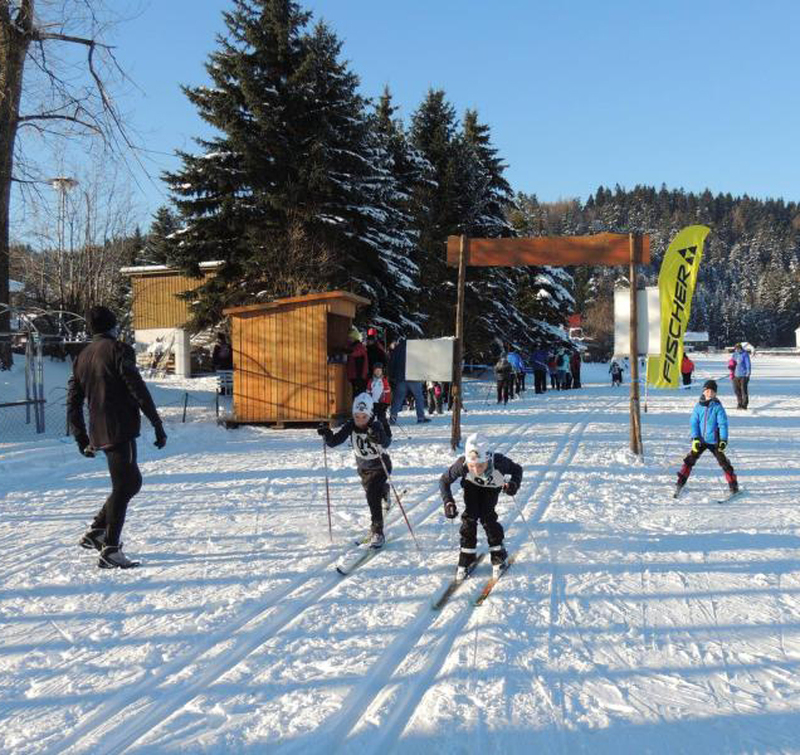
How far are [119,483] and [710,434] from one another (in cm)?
672

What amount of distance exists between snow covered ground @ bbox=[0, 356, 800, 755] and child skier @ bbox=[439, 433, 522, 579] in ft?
0.75

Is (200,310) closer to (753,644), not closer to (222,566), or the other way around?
(222,566)

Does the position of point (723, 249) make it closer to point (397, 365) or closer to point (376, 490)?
point (397, 365)

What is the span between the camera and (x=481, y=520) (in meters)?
5.58

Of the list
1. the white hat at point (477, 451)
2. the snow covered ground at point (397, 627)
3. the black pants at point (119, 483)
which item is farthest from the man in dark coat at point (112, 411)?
the white hat at point (477, 451)

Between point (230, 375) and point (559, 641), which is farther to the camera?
point (230, 375)

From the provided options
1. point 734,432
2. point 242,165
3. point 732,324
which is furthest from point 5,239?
point 732,324

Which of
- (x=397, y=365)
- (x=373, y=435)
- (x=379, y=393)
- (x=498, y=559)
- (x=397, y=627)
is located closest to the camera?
(x=397, y=627)

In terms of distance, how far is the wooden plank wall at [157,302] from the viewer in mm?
31625

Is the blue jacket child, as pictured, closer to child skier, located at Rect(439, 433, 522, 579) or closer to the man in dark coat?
child skier, located at Rect(439, 433, 522, 579)

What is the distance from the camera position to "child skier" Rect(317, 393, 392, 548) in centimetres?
635

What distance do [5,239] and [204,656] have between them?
1373 centimetres

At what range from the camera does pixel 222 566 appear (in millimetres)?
5680

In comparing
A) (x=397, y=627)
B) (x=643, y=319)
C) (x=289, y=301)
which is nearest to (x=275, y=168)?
(x=289, y=301)
